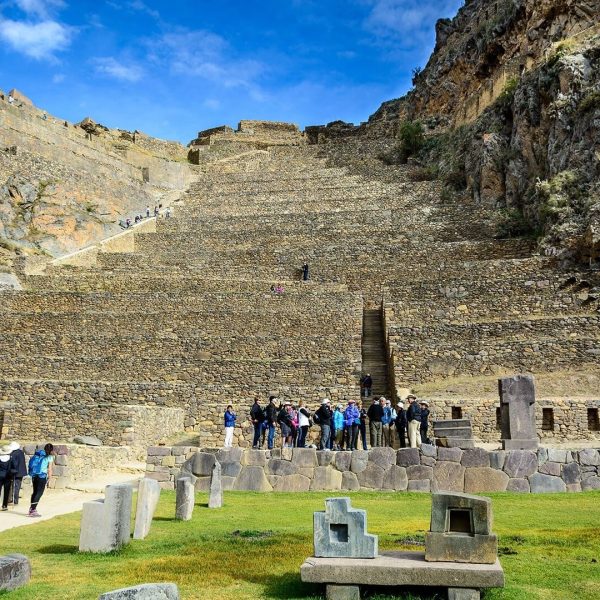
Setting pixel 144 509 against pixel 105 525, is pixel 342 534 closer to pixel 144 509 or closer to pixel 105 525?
pixel 105 525

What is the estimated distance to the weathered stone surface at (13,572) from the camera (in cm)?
728

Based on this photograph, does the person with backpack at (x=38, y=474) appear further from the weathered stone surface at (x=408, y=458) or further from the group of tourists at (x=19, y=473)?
the weathered stone surface at (x=408, y=458)

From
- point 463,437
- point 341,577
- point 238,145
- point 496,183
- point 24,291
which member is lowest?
point 341,577

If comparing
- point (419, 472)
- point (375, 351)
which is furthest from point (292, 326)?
point (419, 472)

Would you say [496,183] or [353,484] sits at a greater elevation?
[496,183]

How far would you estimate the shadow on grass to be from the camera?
942 centimetres

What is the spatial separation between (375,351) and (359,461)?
12.8 m

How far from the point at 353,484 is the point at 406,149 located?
46707 millimetres

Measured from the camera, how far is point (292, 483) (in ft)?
49.5

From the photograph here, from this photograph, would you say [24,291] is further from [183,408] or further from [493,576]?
[493,576]

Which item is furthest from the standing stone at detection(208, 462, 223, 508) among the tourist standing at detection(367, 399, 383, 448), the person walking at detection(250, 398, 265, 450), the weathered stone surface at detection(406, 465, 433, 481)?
the tourist standing at detection(367, 399, 383, 448)

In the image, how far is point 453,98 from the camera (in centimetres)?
6272

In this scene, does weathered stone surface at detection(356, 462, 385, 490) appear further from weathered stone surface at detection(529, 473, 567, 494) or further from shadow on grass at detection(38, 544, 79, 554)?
shadow on grass at detection(38, 544, 79, 554)

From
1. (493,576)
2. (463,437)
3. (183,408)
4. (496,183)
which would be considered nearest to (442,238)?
(496,183)
